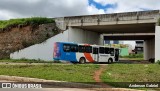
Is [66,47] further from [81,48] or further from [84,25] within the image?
[84,25]

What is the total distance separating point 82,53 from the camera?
118 ft

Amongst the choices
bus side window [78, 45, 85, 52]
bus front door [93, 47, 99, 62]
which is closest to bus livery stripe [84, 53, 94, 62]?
bus front door [93, 47, 99, 62]

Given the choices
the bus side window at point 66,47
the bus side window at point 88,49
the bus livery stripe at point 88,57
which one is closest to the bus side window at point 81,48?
the bus side window at point 88,49

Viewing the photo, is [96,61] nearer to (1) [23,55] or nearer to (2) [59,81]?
(1) [23,55]

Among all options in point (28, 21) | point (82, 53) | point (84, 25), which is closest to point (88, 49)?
point (82, 53)

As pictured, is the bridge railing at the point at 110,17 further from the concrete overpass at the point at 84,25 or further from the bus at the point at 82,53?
the bus at the point at 82,53

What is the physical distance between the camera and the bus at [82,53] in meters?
34.1

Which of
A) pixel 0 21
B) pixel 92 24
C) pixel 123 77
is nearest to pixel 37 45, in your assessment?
pixel 92 24

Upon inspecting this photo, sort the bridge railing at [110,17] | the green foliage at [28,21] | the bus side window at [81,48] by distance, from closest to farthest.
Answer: the bridge railing at [110,17]
the bus side window at [81,48]
the green foliage at [28,21]

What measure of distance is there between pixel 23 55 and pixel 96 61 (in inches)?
343

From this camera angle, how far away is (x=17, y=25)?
4003 centimetres

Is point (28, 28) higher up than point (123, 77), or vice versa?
point (28, 28)

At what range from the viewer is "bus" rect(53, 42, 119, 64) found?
3412 cm

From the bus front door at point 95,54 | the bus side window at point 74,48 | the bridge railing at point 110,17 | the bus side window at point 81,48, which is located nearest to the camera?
the bridge railing at point 110,17
